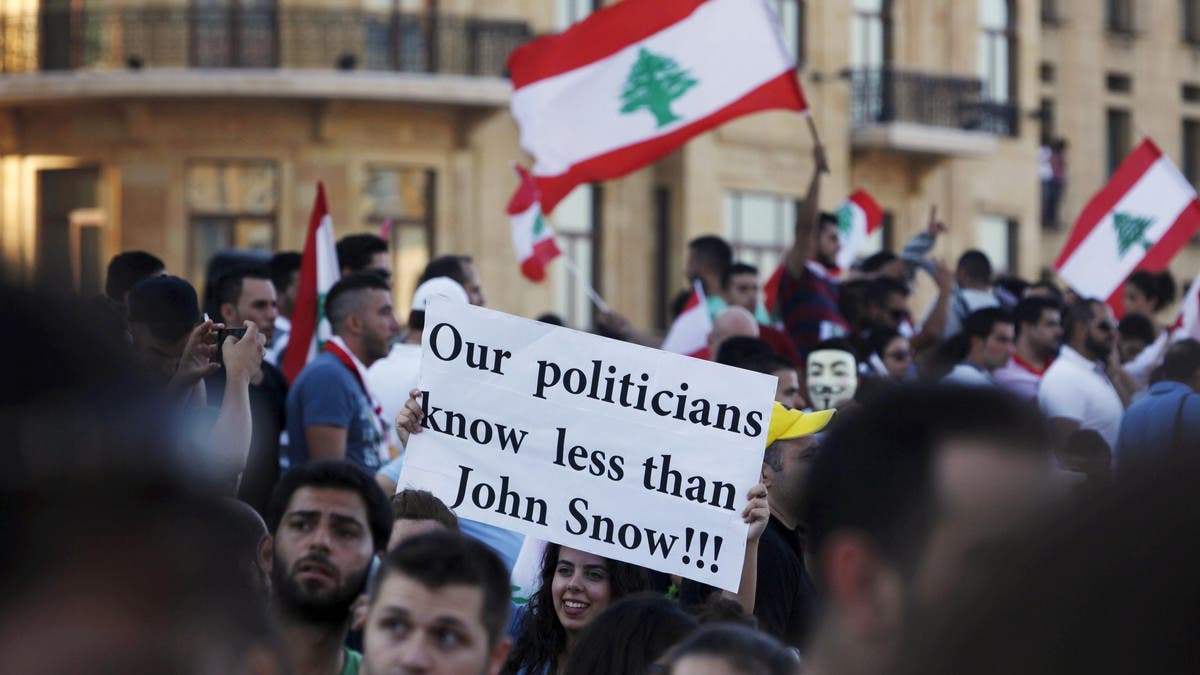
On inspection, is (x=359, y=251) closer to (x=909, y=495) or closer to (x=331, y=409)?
(x=331, y=409)

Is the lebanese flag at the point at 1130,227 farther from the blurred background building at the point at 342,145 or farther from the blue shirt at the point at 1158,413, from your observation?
the blurred background building at the point at 342,145

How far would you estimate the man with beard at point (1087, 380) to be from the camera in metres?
10.2

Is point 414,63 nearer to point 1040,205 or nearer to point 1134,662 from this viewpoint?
point 1040,205

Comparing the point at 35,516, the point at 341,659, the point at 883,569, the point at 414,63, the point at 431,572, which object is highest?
the point at 414,63

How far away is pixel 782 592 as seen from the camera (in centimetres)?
584

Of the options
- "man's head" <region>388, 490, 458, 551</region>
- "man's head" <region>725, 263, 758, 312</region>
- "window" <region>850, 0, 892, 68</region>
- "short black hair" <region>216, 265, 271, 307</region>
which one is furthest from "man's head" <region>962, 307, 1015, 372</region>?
"window" <region>850, 0, 892, 68</region>

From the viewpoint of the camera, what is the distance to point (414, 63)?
25750 mm

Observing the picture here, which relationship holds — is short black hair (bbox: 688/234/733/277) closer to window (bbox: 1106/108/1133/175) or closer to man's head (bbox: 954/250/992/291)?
man's head (bbox: 954/250/992/291)

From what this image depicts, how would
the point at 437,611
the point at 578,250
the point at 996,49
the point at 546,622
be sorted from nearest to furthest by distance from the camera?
the point at 437,611 < the point at 546,622 < the point at 578,250 < the point at 996,49

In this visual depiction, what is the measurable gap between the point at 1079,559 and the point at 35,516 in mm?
648

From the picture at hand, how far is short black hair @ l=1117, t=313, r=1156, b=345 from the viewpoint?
12.9 metres

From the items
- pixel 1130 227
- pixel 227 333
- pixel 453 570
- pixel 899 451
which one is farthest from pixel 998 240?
pixel 899 451

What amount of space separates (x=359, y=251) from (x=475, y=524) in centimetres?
340

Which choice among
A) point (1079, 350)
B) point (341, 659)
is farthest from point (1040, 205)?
point (341, 659)
